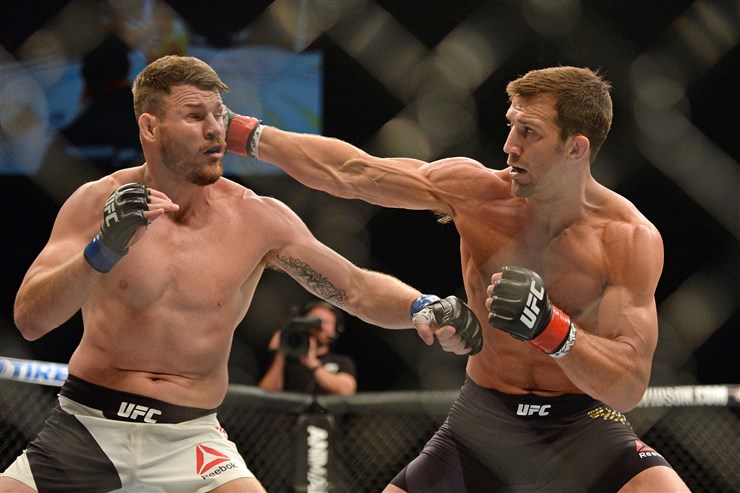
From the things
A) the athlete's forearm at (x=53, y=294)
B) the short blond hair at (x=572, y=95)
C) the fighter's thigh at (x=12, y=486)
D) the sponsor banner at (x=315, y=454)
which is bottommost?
the sponsor banner at (x=315, y=454)

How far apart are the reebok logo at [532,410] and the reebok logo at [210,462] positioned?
0.71 metres

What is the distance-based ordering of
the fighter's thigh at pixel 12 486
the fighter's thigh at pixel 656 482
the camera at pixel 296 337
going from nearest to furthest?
the fighter's thigh at pixel 12 486 < the fighter's thigh at pixel 656 482 < the camera at pixel 296 337

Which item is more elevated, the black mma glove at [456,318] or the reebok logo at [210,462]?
the black mma glove at [456,318]

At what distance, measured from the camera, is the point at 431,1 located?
404 centimetres

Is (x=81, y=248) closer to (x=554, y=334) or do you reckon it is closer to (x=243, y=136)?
(x=243, y=136)

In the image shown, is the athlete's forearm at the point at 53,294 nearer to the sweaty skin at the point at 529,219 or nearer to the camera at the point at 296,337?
the sweaty skin at the point at 529,219

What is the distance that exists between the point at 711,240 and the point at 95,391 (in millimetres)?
3211

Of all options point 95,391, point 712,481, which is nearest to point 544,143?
point 95,391

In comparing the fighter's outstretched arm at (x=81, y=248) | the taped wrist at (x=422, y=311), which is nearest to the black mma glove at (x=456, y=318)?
the taped wrist at (x=422, y=311)

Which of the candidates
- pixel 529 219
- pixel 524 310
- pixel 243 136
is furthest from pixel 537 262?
pixel 243 136

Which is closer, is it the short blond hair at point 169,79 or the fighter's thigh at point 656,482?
the fighter's thigh at point 656,482

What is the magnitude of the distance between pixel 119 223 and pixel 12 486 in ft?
2.10

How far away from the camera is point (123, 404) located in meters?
2.14

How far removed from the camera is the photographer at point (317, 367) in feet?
11.8
